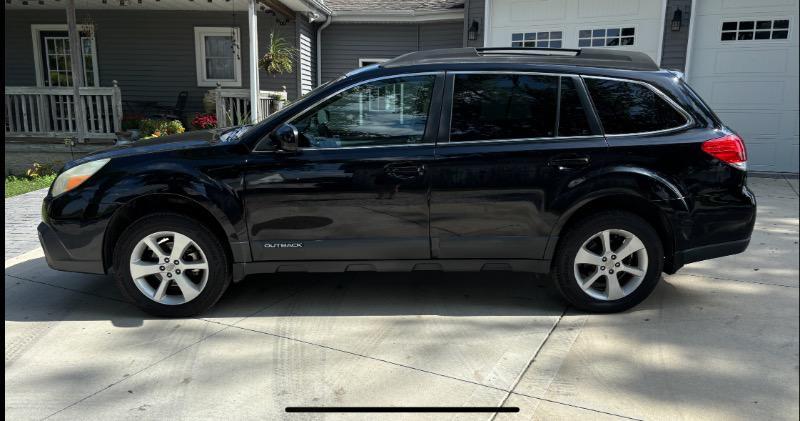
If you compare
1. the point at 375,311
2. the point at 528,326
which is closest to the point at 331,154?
the point at 375,311

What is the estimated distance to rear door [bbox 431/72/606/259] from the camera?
3742mm

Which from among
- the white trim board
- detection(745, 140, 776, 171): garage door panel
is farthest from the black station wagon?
the white trim board

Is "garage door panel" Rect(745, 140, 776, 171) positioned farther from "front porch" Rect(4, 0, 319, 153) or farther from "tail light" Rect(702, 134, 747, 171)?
"front porch" Rect(4, 0, 319, 153)

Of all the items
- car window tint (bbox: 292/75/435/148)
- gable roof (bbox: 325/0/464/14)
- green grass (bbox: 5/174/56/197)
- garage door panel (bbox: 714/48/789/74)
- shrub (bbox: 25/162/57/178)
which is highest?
gable roof (bbox: 325/0/464/14)

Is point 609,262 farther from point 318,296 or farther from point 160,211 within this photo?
point 160,211

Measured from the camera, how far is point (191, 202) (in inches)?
148

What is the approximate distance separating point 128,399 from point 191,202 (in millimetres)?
1352

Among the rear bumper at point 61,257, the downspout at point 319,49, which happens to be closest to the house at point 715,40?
the downspout at point 319,49

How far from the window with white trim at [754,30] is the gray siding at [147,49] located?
334 inches

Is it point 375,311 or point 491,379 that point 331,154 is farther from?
point 491,379

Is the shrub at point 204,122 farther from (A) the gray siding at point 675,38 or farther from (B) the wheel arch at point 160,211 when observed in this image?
(A) the gray siding at point 675,38

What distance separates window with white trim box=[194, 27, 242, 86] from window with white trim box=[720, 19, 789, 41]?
963 cm

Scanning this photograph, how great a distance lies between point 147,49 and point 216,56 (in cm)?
158

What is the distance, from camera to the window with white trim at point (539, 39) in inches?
427
